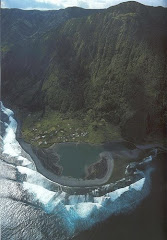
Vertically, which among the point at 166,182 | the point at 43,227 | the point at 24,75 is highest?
the point at 24,75

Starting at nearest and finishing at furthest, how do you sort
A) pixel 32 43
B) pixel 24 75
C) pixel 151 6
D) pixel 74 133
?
pixel 74 133 < pixel 151 6 < pixel 24 75 < pixel 32 43

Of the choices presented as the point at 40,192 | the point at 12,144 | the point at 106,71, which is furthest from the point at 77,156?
the point at 106,71

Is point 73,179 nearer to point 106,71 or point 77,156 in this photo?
point 77,156

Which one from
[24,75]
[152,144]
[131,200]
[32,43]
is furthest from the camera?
[32,43]

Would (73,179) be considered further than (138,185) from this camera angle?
Yes

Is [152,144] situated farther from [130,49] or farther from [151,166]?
[130,49]

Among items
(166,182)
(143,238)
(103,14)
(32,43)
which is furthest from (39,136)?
(32,43)

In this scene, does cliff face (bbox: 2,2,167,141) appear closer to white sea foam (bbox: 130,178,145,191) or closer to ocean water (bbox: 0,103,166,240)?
white sea foam (bbox: 130,178,145,191)
